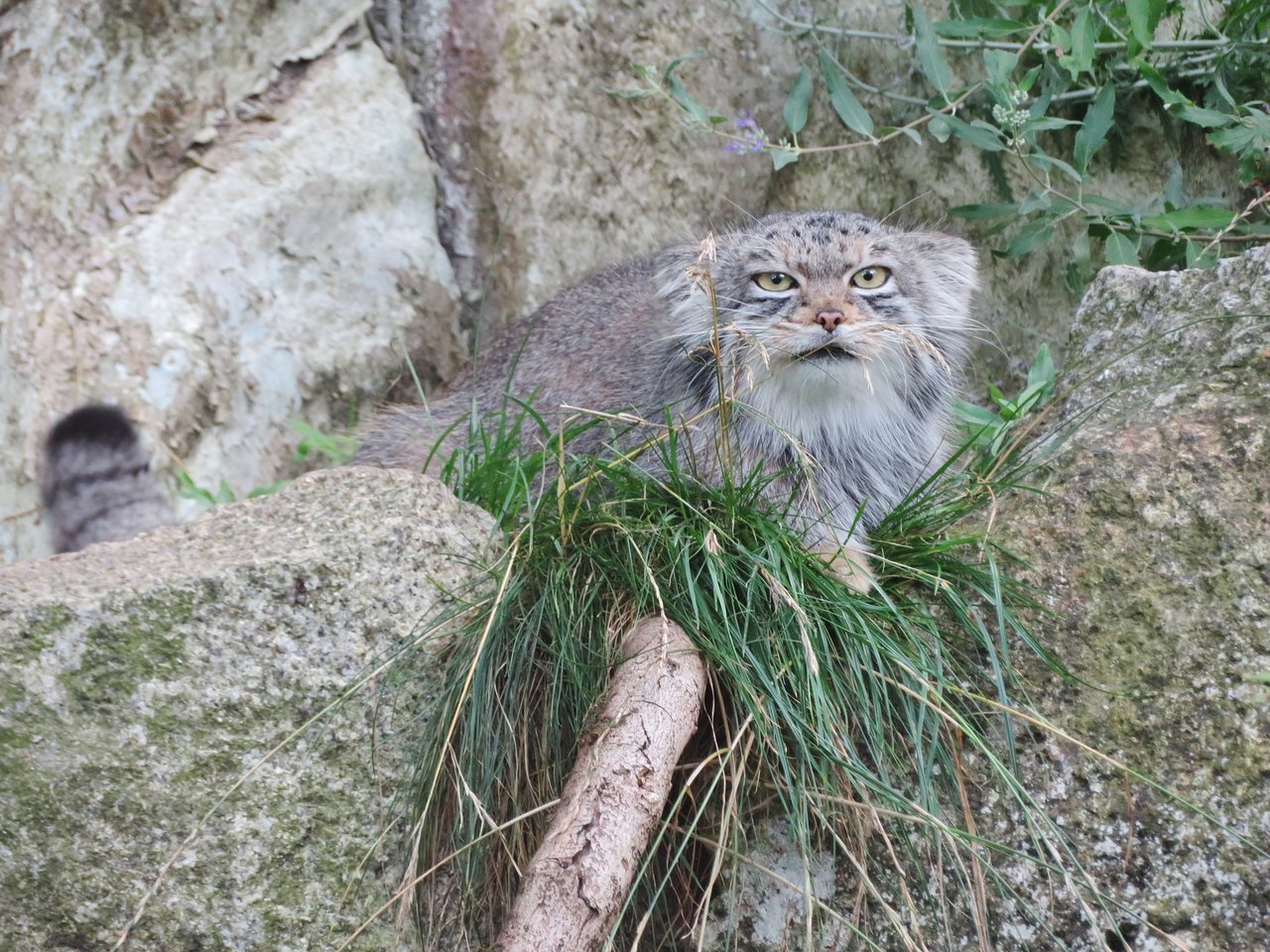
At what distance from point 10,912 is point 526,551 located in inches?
50.9

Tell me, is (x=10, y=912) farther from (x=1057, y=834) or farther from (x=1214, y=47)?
(x=1214, y=47)

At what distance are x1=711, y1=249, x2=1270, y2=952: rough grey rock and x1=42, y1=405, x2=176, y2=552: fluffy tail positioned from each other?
2.42 m

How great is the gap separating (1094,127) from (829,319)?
186 cm

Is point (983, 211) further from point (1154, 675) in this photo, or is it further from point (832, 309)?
point (1154, 675)

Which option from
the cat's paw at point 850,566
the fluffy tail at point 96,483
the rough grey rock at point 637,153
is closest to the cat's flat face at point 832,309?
the cat's paw at point 850,566

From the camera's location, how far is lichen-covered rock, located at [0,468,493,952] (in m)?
2.74

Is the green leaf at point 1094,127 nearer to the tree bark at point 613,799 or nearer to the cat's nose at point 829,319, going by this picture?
the cat's nose at point 829,319

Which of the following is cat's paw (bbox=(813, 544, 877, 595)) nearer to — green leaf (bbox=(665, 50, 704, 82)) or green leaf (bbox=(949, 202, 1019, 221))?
green leaf (bbox=(949, 202, 1019, 221))

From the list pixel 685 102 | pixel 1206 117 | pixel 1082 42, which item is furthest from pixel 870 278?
pixel 1206 117

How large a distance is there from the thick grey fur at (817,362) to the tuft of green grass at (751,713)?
283 millimetres

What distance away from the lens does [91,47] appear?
4.86m

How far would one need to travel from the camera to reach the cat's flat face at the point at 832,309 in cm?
354

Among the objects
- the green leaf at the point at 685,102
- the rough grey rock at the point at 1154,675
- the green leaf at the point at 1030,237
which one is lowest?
the rough grey rock at the point at 1154,675

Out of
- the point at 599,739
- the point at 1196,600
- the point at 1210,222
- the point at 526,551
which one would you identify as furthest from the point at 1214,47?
the point at 599,739
